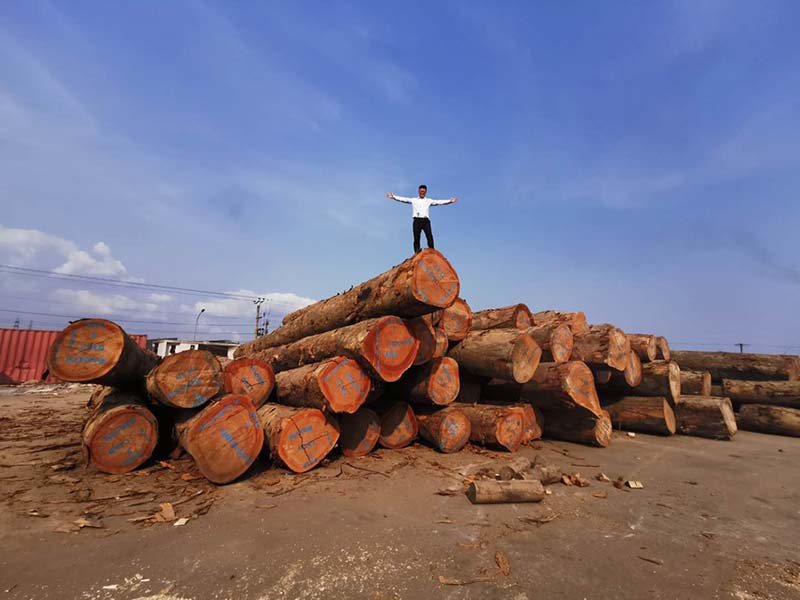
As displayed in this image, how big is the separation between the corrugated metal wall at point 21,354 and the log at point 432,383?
1809cm

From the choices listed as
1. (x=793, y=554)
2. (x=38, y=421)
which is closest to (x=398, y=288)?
(x=793, y=554)

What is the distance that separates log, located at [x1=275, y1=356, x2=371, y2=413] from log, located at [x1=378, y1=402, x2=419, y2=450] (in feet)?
3.49

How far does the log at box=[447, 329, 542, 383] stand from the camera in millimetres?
6266

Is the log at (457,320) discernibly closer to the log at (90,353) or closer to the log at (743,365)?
the log at (90,353)

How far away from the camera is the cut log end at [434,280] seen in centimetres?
529

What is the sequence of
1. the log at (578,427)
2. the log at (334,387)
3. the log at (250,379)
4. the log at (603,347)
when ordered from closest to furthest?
the log at (334,387)
the log at (250,379)
the log at (578,427)
the log at (603,347)

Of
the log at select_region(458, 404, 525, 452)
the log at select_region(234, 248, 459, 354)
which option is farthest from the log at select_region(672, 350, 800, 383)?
the log at select_region(234, 248, 459, 354)

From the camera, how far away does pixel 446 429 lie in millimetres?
6020

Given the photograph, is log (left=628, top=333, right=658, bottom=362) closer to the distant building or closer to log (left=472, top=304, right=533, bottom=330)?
log (left=472, top=304, right=533, bottom=330)

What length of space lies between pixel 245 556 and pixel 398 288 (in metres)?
3.43

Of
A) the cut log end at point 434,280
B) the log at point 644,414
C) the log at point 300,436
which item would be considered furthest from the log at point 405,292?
the log at point 644,414

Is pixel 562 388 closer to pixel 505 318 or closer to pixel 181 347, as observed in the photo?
pixel 505 318

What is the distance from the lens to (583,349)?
7.72 metres

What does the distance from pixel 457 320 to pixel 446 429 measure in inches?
75.1
